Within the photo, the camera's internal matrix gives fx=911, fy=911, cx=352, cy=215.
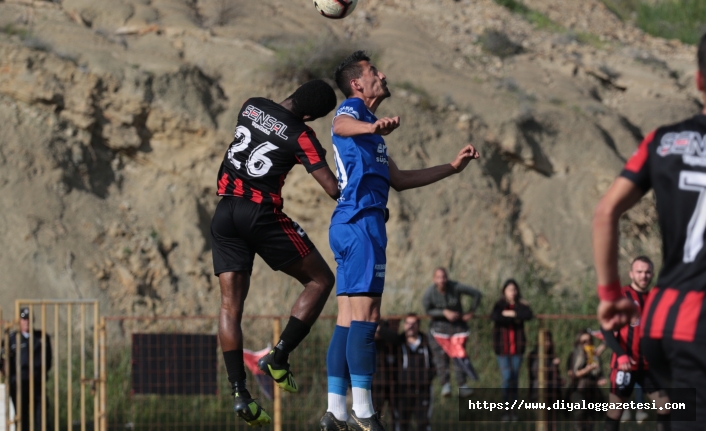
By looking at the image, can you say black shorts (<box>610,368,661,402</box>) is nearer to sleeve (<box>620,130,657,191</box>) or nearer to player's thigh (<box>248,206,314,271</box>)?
player's thigh (<box>248,206,314,271</box>)

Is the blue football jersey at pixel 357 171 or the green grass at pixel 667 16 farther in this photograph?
the green grass at pixel 667 16

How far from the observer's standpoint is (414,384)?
11.4m

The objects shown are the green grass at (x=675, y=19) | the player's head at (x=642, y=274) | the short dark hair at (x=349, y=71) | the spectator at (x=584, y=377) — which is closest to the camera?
the short dark hair at (x=349, y=71)

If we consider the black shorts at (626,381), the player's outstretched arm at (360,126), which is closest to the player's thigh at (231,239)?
the player's outstretched arm at (360,126)

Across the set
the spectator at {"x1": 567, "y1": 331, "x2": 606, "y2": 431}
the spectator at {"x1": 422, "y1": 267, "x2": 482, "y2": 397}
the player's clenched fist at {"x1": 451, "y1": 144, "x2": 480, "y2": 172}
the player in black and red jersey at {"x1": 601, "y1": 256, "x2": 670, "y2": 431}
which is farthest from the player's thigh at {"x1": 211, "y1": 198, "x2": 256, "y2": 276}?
the spectator at {"x1": 567, "y1": 331, "x2": 606, "y2": 431}

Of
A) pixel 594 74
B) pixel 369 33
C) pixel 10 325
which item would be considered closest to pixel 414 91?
pixel 369 33

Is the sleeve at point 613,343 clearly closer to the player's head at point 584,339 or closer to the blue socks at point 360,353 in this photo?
the player's head at point 584,339

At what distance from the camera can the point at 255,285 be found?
16984mm

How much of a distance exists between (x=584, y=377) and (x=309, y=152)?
6835 millimetres

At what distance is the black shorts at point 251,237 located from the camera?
632cm

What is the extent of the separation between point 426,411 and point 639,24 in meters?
23.0

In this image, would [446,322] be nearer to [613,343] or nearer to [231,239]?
[613,343]

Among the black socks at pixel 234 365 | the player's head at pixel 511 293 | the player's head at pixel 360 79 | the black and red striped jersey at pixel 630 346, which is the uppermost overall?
the player's head at pixel 360 79

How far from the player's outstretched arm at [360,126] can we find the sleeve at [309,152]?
226mm
